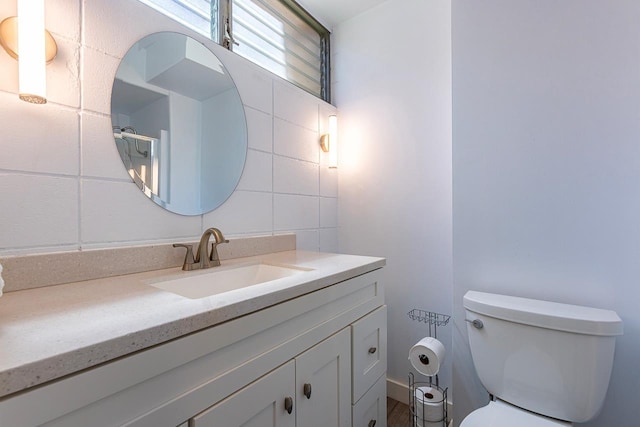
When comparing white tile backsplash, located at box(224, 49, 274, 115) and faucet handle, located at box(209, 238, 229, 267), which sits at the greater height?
white tile backsplash, located at box(224, 49, 274, 115)

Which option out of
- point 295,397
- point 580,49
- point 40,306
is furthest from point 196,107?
point 580,49

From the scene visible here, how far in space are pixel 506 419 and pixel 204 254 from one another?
1.21 meters

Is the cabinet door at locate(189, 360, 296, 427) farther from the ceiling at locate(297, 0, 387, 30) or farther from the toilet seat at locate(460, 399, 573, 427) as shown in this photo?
the ceiling at locate(297, 0, 387, 30)

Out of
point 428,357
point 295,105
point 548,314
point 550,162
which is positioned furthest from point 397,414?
point 295,105

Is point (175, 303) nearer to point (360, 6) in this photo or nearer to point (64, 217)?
point (64, 217)

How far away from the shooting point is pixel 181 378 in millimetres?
579

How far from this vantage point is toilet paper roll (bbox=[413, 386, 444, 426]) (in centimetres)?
134

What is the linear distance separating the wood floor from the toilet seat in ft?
2.15

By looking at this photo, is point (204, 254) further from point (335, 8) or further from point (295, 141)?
point (335, 8)

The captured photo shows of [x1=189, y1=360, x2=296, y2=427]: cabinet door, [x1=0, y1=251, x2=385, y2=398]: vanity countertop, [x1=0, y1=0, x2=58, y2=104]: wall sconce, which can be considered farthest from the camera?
[x1=0, y1=0, x2=58, y2=104]: wall sconce

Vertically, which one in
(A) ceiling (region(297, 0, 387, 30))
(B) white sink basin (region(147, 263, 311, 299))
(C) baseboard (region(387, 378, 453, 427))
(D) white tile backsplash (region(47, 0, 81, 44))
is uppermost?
(A) ceiling (region(297, 0, 387, 30))

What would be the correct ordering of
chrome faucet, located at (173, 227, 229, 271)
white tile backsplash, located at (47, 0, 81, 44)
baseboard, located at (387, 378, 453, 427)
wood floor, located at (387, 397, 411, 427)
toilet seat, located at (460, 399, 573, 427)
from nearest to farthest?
1. white tile backsplash, located at (47, 0, 81, 44)
2. toilet seat, located at (460, 399, 573, 427)
3. chrome faucet, located at (173, 227, 229, 271)
4. wood floor, located at (387, 397, 411, 427)
5. baseboard, located at (387, 378, 453, 427)

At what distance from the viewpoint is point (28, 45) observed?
2.43 ft

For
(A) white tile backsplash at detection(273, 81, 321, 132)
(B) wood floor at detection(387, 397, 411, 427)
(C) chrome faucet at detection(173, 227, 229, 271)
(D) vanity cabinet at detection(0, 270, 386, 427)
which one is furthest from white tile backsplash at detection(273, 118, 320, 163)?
(B) wood floor at detection(387, 397, 411, 427)
